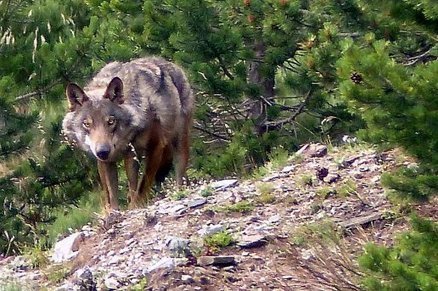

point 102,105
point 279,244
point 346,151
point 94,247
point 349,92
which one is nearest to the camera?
point 349,92

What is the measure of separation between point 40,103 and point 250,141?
2971mm

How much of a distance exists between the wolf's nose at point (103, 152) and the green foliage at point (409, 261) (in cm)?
431

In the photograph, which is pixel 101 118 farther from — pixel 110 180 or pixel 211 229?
pixel 211 229

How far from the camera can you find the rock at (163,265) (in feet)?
20.1

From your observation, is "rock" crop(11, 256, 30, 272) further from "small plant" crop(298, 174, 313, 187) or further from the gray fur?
"small plant" crop(298, 174, 313, 187)

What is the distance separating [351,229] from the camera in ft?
21.0

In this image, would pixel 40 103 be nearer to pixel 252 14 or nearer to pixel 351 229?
pixel 252 14

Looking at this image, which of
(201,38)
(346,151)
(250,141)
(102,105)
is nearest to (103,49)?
(201,38)

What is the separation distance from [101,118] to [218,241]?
9.18 feet

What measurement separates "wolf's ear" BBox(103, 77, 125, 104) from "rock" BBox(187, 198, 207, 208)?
1.97 metres

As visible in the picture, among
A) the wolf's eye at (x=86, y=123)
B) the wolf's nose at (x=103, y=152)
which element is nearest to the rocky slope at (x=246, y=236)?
the wolf's nose at (x=103, y=152)

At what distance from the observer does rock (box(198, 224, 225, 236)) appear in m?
6.58

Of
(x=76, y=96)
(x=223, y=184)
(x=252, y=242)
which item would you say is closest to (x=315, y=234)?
(x=252, y=242)

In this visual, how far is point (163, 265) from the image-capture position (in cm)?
616
